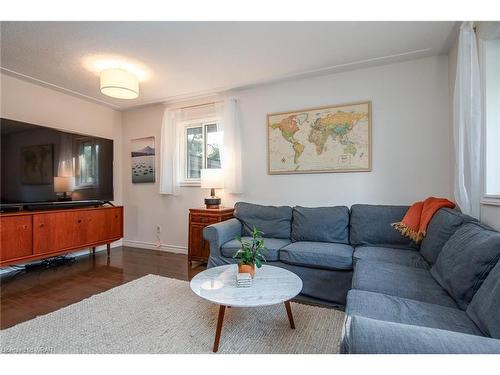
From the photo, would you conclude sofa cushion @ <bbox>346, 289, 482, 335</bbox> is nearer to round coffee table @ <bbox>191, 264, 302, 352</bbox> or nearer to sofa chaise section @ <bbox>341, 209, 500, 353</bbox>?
sofa chaise section @ <bbox>341, 209, 500, 353</bbox>

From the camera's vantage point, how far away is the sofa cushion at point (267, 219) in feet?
9.27

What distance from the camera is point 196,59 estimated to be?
104 inches

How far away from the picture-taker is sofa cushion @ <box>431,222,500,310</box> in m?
1.17

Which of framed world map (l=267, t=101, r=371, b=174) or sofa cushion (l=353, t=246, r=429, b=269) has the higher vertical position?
framed world map (l=267, t=101, r=371, b=174)

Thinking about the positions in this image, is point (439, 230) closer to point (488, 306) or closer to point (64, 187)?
point (488, 306)

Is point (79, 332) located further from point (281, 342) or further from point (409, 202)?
point (409, 202)

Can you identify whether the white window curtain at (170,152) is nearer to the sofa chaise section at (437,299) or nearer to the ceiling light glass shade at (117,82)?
the ceiling light glass shade at (117,82)

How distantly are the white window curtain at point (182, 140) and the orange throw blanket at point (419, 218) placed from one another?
1.96 m

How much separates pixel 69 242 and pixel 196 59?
272 cm

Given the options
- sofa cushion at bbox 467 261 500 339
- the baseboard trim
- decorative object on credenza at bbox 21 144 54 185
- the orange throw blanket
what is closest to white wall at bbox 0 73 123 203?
decorative object on credenza at bbox 21 144 54 185

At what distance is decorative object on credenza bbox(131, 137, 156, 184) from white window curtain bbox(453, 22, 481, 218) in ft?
12.8

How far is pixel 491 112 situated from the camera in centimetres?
173

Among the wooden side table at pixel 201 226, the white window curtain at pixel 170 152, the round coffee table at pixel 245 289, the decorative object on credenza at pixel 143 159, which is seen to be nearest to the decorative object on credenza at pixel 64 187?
the decorative object on credenza at pixel 143 159
